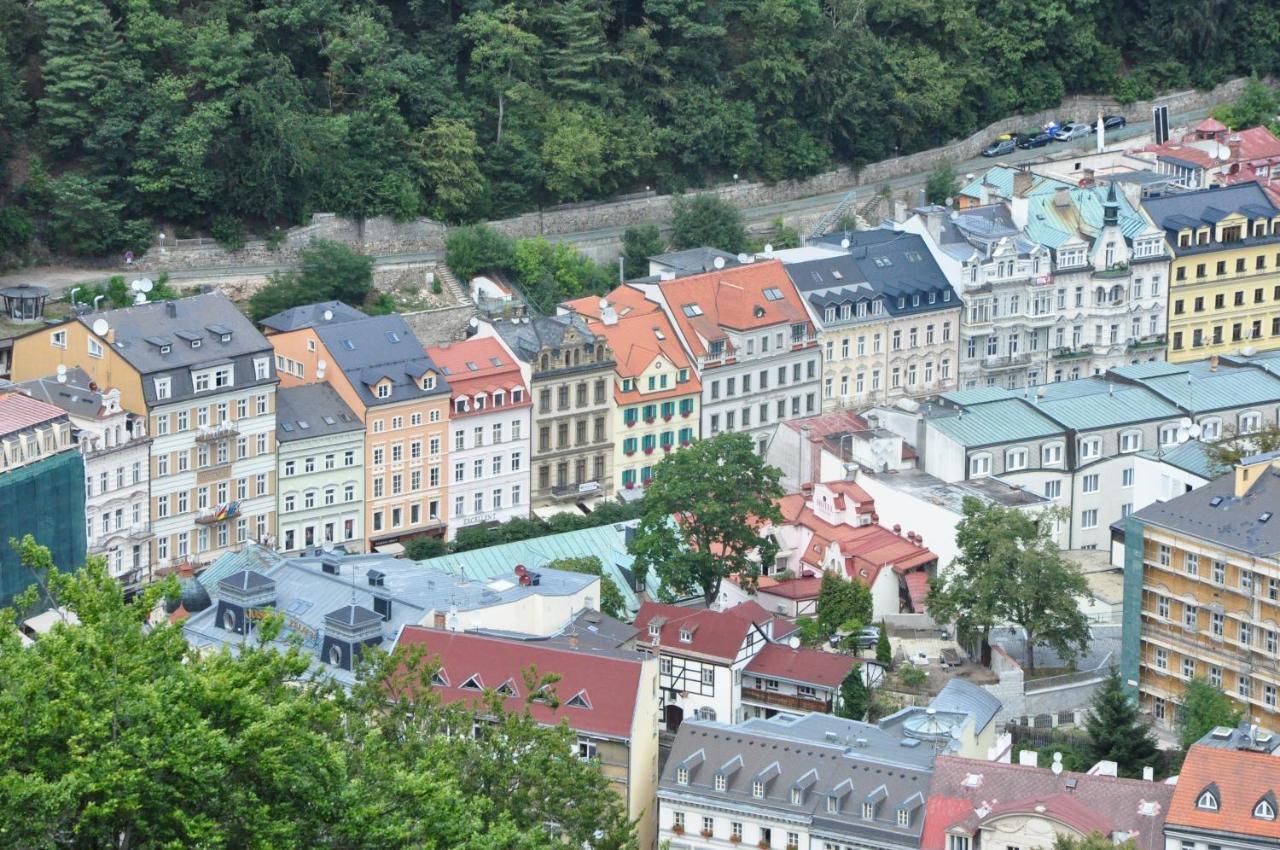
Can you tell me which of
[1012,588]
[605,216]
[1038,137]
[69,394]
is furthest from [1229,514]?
[1038,137]

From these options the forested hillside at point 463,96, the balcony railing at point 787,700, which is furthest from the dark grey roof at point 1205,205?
the balcony railing at point 787,700

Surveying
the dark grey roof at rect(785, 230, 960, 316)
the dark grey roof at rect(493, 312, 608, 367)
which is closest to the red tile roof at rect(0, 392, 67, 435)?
the dark grey roof at rect(493, 312, 608, 367)

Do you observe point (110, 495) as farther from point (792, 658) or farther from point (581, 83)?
point (581, 83)

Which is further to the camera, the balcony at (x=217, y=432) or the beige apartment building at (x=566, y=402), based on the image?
the beige apartment building at (x=566, y=402)

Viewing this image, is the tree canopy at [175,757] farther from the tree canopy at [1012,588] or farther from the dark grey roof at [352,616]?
the tree canopy at [1012,588]

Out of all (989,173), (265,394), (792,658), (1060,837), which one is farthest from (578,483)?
(1060,837)
